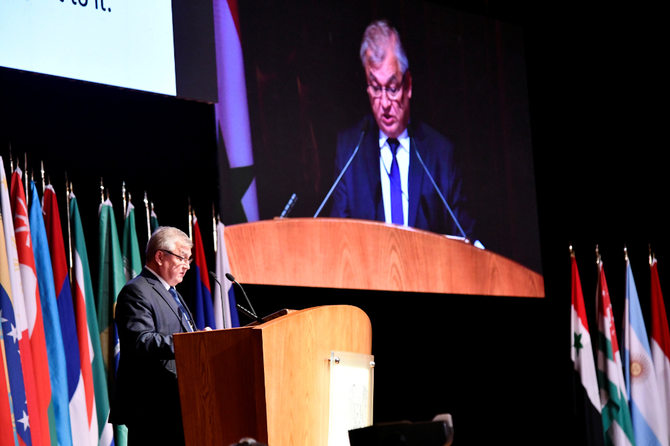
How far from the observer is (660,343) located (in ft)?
19.4

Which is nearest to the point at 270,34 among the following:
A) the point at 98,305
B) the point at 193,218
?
the point at 193,218

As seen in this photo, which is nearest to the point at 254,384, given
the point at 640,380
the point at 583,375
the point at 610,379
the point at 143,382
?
the point at 143,382

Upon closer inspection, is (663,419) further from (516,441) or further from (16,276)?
(16,276)

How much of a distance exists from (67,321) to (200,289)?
2.70 feet

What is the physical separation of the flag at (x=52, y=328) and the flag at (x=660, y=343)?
427 cm

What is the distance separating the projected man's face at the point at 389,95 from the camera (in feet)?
17.7

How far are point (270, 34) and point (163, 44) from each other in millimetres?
795

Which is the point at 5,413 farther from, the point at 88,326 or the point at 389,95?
the point at 389,95

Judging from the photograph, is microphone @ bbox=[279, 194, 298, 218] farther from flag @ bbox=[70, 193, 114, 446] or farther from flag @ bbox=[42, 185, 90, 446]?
flag @ bbox=[42, 185, 90, 446]

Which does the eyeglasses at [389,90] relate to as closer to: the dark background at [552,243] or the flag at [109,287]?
the dark background at [552,243]

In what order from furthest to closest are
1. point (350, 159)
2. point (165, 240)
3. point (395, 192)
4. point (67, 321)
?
point (395, 192), point (350, 159), point (67, 321), point (165, 240)

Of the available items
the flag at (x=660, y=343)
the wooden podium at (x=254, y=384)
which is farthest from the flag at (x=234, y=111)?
the flag at (x=660, y=343)

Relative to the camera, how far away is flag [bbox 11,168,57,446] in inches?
144

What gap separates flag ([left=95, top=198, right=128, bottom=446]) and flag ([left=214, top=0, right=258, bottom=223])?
73 cm
